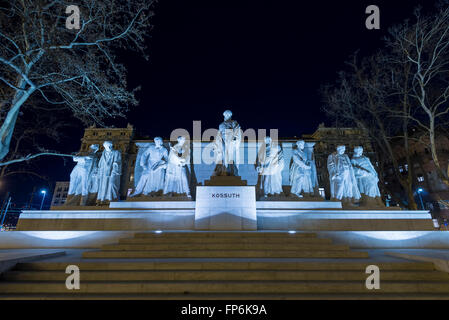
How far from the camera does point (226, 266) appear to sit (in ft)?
17.4

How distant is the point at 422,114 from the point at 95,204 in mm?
20200

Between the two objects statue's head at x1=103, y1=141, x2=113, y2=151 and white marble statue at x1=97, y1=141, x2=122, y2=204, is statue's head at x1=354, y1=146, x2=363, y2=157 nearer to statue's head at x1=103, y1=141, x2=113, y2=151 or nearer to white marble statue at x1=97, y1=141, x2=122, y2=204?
white marble statue at x1=97, y1=141, x2=122, y2=204

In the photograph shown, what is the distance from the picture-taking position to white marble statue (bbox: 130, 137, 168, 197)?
1188 cm

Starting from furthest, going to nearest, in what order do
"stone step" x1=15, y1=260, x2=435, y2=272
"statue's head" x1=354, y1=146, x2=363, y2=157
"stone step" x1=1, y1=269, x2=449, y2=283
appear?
"statue's head" x1=354, y1=146, x2=363, y2=157 < "stone step" x1=15, y1=260, x2=435, y2=272 < "stone step" x1=1, y1=269, x2=449, y2=283

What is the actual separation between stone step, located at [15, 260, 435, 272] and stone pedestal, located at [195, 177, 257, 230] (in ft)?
13.8

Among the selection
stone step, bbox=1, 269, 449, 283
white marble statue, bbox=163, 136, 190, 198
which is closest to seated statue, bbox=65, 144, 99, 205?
white marble statue, bbox=163, 136, 190, 198

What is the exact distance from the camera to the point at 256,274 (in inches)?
192

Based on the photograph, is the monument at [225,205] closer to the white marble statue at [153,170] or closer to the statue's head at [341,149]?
the white marble statue at [153,170]

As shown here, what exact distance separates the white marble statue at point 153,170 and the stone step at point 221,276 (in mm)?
6984

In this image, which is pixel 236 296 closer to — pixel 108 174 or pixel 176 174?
pixel 176 174

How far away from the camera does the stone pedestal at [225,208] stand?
9.58m

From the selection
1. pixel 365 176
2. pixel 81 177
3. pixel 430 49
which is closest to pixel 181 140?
pixel 81 177

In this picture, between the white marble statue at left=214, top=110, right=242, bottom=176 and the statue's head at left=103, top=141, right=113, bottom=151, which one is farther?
the statue's head at left=103, top=141, right=113, bottom=151
